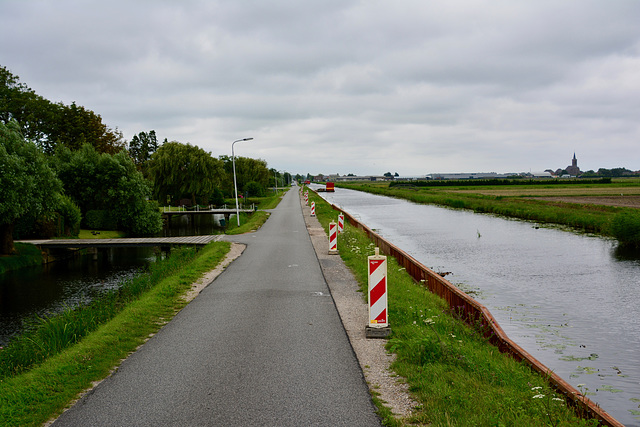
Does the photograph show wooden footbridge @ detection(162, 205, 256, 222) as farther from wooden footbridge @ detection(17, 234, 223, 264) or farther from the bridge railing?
the bridge railing

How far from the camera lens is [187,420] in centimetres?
473

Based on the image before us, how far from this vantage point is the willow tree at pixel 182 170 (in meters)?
59.2

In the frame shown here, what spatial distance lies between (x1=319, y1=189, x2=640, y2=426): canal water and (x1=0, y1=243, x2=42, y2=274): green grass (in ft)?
71.7

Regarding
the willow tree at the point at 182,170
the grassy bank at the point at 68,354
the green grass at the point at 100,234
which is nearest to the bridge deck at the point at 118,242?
the green grass at the point at 100,234

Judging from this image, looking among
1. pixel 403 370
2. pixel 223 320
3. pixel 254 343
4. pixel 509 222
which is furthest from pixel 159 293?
pixel 509 222

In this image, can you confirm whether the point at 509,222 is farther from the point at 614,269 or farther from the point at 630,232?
the point at 614,269

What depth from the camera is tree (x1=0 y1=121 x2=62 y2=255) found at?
2417 cm

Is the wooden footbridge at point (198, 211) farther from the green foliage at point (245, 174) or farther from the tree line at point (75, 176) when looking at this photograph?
the green foliage at point (245, 174)

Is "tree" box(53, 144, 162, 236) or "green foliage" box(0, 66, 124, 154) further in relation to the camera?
"green foliage" box(0, 66, 124, 154)

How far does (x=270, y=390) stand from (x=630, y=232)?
26.4 m

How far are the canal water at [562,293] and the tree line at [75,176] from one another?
21.0 meters

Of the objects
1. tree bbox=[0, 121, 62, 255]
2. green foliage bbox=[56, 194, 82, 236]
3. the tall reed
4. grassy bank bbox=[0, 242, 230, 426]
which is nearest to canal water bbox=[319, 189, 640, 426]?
grassy bank bbox=[0, 242, 230, 426]

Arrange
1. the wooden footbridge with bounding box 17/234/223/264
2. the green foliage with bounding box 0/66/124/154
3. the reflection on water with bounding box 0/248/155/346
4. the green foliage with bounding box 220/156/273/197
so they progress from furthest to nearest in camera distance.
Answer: the green foliage with bounding box 220/156/273/197 → the green foliage with bounding box 0/66/124/154 → the wooden footbridge with bounding box 17/234/223/264 → the reflection on water with bounding box 0/248/155/346

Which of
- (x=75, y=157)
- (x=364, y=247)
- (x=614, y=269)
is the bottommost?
(x=614, y=269)
